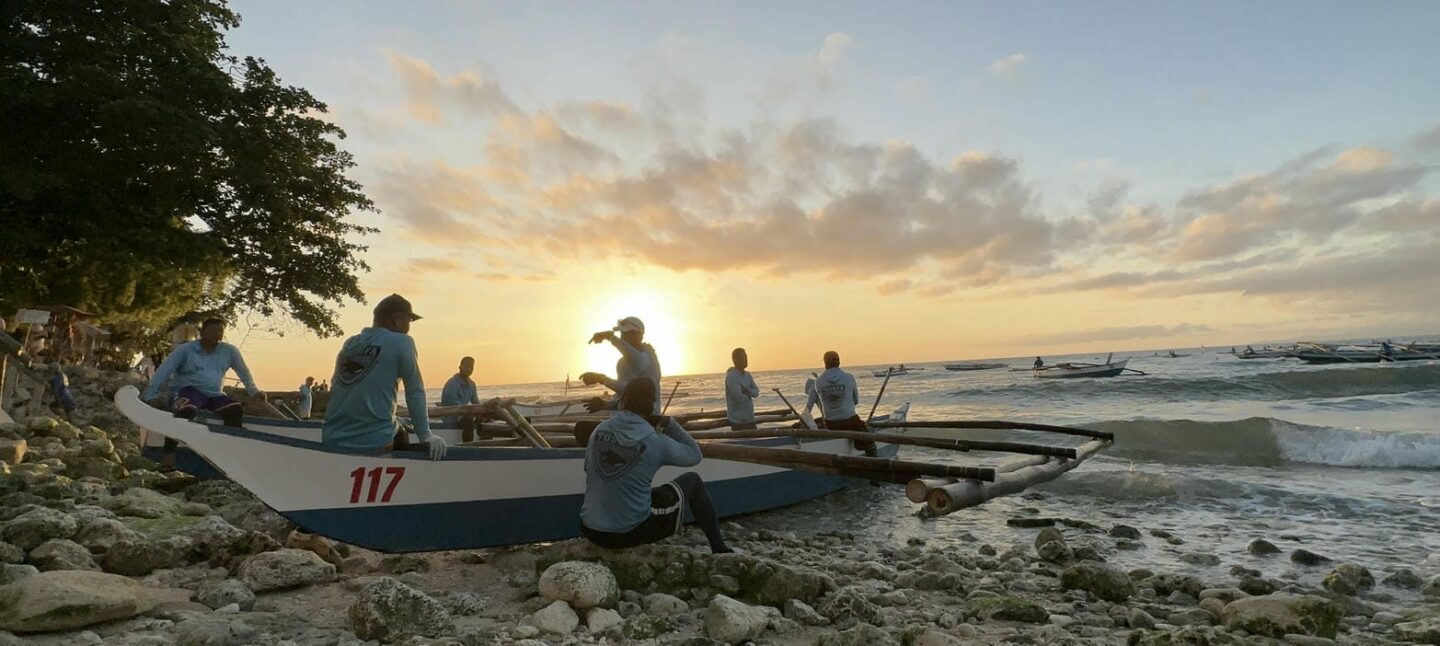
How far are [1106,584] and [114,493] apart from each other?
10.8m

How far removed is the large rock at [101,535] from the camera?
17.5ft

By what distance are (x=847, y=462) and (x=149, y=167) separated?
23.3 meters

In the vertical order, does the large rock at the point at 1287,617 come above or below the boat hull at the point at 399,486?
below

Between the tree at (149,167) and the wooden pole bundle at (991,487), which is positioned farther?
the tree at (149,167)

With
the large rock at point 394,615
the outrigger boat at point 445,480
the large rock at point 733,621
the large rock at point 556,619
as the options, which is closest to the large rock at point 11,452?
the outrigger boat at point 445,480

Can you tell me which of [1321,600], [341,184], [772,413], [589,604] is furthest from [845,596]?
[341,184]

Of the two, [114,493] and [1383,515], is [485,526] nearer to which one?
[114,493]

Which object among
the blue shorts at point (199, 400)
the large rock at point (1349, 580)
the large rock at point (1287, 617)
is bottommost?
the large rock at point (1349, 580)

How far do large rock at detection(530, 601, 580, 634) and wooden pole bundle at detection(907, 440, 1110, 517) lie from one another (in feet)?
8.75

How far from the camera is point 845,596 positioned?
5203 mm

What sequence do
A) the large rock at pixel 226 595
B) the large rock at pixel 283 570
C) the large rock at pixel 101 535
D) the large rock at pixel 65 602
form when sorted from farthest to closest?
the large rock at pixel 101 535 → the large rock at pixel 283 570 → the large rock at pixel 226 595 → the large rock at pixel 65 602

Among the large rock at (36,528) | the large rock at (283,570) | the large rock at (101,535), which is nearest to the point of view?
the large rock at (283,570)

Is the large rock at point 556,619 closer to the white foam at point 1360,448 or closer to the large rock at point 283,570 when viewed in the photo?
the large rock at point 283,570

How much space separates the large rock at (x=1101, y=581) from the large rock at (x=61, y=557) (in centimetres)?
798
